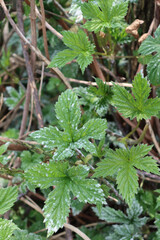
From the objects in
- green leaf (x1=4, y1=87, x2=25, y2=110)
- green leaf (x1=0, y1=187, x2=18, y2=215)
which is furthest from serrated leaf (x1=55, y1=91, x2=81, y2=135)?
green leaf (x1=4, y1=87, x2=25, y2=110)

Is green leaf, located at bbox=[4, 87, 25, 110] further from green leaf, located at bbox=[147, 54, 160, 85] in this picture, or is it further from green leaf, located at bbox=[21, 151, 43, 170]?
green leaf, located at bbox=[147, 54, 160, 85]

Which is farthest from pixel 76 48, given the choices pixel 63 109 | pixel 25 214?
pixel 25 214

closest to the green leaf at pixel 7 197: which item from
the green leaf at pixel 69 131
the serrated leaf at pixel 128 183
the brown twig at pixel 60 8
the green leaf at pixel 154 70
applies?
the green leaf at pixel 69 131

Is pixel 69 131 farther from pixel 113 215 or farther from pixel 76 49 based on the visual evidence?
pixel 113 215

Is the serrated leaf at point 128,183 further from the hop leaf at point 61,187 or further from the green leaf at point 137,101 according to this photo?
the green leaf at point 137,101

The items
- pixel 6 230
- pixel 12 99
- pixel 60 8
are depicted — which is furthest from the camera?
pixel 12 99

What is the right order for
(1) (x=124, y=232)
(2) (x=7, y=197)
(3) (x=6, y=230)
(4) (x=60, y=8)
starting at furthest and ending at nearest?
(4) (x=60, y=8) → (1) (x=124, y=232) → (2) (x=7, y=197) → (3) (x=6, y=230)

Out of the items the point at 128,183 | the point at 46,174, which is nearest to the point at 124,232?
the point at 128,183
